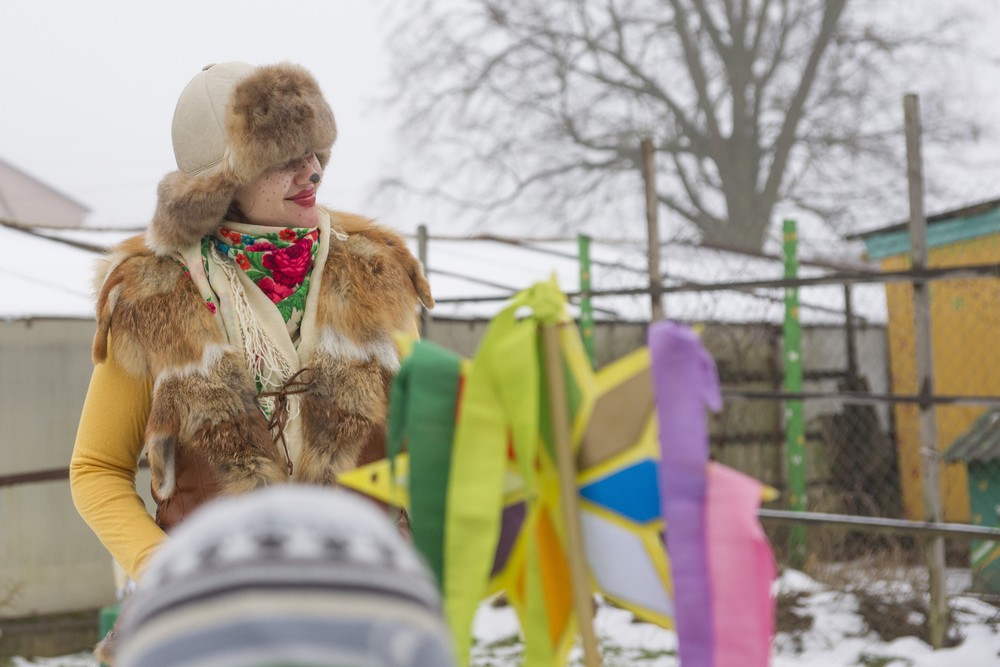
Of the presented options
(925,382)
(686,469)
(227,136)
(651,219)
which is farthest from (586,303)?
(686,469)

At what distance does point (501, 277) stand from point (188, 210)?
21.3ft

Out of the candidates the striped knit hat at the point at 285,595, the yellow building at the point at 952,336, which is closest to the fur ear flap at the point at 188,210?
the striped knit hat at the point at 285,595

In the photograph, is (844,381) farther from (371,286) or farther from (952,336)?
(371,286)

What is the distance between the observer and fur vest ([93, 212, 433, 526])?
6.05ft

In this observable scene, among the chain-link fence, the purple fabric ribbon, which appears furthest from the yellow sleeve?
the chain-link fence

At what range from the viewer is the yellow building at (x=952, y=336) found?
721cm

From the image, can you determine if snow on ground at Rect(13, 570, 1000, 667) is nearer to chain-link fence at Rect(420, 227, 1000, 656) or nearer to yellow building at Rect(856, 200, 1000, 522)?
chain-link fence at Rect(420, 227, 1000, 656)

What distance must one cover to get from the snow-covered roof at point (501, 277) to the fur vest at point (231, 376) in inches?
139

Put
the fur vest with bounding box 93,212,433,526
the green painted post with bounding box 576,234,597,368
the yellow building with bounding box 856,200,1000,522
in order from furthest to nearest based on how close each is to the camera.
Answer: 1. the yellow building with bounding box 856,200,1000,522
2. the green painted post with bounding box 576,234,597,368
3. the fur vest with bounding box 93,212,433,526

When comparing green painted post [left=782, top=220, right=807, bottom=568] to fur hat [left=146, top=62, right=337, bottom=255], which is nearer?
fur hat [left=146, top=62, right=337, bottom=255]

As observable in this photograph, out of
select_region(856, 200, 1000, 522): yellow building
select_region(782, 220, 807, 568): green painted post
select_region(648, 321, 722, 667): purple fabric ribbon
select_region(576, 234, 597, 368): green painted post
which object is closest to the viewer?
select_region(648, 321, 722, 667): purple fabric ribbon

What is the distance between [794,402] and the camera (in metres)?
6.61

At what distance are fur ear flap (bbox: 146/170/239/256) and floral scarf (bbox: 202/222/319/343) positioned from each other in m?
0.04

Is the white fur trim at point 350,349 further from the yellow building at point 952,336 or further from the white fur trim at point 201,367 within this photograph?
the yellow building at point 952,336
